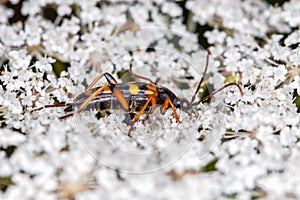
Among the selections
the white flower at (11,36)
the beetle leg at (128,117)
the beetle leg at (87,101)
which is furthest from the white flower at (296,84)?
the white flower at (11,36)

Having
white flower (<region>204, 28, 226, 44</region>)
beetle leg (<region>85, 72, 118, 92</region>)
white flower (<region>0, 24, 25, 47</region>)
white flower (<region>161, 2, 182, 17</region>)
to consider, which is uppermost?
white flower (<region>161, 2, 182, 17</region>)

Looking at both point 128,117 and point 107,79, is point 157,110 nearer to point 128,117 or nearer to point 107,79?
point 128,117

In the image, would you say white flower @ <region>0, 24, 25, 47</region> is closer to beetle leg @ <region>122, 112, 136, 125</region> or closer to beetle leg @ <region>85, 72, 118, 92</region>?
beetle leg @ <region>85, 72, 118, 92</region>

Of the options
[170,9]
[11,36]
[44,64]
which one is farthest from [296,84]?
[11,36]

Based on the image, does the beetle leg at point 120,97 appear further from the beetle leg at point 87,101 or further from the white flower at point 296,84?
the white flower at point 296,84

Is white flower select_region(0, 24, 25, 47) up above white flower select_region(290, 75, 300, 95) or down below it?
above

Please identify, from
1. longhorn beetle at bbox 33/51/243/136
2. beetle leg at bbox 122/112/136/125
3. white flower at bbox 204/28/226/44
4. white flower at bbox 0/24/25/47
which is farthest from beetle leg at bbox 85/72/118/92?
white flower at bbox 204/28/226/44
